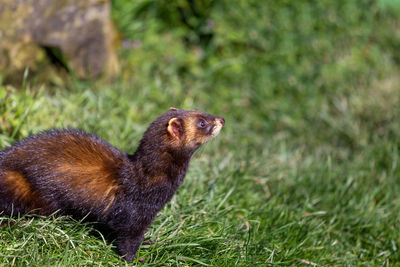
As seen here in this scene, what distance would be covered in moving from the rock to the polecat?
8.29 ft

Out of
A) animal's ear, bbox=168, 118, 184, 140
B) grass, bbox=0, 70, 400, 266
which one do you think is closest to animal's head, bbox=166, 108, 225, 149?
animal's ear, bbox=168, 118, 184, 140

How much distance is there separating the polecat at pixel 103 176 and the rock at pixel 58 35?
8.29ft

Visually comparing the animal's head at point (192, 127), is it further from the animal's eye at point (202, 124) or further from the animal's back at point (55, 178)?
the animal's back at point (55, 178)

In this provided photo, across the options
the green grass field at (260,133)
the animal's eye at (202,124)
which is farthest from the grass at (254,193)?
the animal's eye at (202,124)

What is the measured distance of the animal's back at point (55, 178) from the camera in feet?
12.4

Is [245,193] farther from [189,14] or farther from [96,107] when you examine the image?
[189,14]

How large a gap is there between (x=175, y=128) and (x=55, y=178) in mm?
954

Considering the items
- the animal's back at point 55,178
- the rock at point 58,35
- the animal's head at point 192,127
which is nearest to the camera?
the animal's back at point 55,178

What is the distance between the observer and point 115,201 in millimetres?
3938

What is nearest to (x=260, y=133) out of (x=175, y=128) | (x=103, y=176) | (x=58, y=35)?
(x=58, y=35)

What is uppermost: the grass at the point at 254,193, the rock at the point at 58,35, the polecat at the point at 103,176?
the rock at the point at 58,35

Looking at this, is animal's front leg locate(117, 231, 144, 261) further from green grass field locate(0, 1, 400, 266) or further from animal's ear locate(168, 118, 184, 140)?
animal's ear locate(168, 118, 184, 140)

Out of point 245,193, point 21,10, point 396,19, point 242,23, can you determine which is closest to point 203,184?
point 245,193

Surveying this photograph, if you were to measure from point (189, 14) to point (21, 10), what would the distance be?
3066 millimetres
